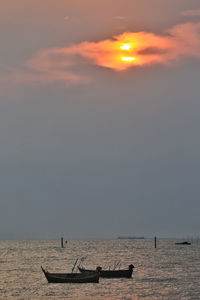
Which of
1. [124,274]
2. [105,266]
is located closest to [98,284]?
[124,274]

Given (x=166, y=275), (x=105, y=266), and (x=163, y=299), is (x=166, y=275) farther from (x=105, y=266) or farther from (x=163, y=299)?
(x=163, y=299)

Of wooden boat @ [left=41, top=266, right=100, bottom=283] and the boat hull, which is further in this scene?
the boat hull

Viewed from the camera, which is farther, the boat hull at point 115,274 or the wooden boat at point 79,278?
the boat hull at point 115,274

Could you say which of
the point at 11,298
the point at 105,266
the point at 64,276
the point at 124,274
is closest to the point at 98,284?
the point at 64,276

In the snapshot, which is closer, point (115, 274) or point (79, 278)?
point (79, 278)

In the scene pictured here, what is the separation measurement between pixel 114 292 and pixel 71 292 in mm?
5182

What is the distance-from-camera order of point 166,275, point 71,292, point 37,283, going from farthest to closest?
point 166,275 < point 37,283 < point 71,292

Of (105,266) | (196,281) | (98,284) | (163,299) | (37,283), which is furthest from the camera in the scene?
(105,266)

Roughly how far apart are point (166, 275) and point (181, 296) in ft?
110

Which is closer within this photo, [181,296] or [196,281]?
[181,296]

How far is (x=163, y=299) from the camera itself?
6650 cm

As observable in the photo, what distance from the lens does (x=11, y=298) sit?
67.4 metres

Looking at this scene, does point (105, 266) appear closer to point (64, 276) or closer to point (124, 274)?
point (124, 274)

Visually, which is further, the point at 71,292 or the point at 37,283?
the point at 37,283
